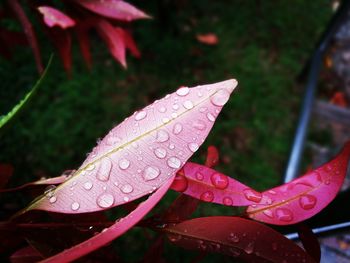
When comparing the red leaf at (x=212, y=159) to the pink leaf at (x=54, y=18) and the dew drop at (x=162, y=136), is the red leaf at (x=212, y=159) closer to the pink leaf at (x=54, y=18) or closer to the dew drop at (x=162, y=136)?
the dew drop at (x=162, y=136)

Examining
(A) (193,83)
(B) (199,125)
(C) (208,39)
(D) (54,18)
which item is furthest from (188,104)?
(C) (208,39)

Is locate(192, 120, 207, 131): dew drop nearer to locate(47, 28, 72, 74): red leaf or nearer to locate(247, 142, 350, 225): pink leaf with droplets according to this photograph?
locate(247, 142, 350, 225): pink leaf with droplets

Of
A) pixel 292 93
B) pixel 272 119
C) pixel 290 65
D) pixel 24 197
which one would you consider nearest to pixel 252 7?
pixel 290 65

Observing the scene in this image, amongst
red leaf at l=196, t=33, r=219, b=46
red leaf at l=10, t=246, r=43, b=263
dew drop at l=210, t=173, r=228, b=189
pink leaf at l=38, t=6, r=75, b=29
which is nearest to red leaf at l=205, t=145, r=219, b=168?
dew drop at l=210, t=173, r=228, b=189

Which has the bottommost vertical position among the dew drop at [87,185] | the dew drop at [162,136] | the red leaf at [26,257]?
the red leaf at [26,257]

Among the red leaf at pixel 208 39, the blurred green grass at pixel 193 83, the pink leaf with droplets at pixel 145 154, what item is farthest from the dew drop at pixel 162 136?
the red leaf at pixel 208 39

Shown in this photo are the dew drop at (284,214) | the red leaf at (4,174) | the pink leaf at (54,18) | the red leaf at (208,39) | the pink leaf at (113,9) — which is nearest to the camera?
the dew drop at (284,214)
